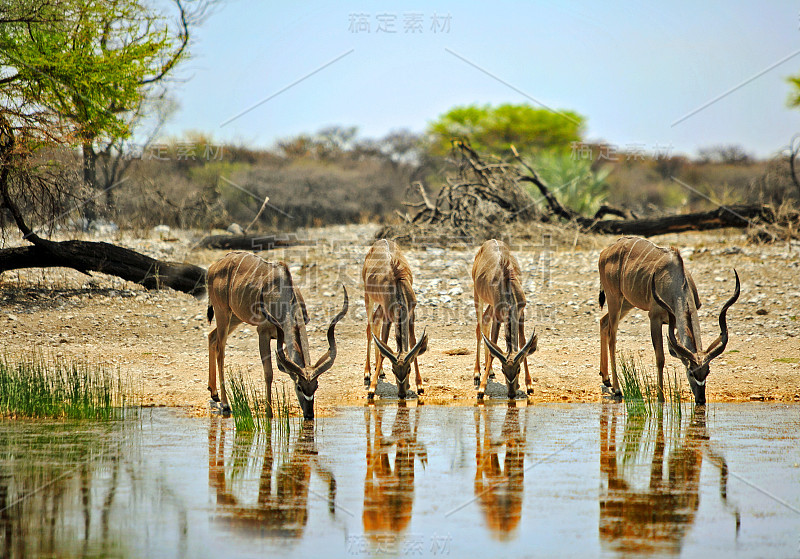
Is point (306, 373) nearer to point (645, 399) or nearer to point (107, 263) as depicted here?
point (645, 399)

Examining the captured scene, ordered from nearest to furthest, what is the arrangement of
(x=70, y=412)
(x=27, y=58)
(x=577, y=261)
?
(x=70, y=412), (x=27, y=58), (x=577, y=261)

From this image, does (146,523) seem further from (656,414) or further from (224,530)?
(656,414)

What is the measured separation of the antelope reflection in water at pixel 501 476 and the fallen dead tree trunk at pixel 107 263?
22.5 ft

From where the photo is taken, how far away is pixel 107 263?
43.0ft

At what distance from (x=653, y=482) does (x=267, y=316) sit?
155 inches

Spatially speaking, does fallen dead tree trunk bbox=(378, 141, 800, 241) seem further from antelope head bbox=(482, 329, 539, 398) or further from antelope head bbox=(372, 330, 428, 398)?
antelope head bbox=(482, 329, 539, 398)

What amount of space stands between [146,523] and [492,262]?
5.84m

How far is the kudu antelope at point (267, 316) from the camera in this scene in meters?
7.91

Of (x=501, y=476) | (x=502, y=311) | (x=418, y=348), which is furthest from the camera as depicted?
(x=502, y=311)

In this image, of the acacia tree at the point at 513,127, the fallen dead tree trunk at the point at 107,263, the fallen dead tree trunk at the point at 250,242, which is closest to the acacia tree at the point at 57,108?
the fallen dead tree trunk at the point at 107,263

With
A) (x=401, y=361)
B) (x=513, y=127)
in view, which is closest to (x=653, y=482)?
(x=401, y=361)

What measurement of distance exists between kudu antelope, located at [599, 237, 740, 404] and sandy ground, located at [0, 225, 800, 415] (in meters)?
0.66

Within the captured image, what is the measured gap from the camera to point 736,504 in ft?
16.7

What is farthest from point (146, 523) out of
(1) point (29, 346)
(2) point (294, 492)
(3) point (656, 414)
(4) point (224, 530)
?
(1) point (29, 346)
